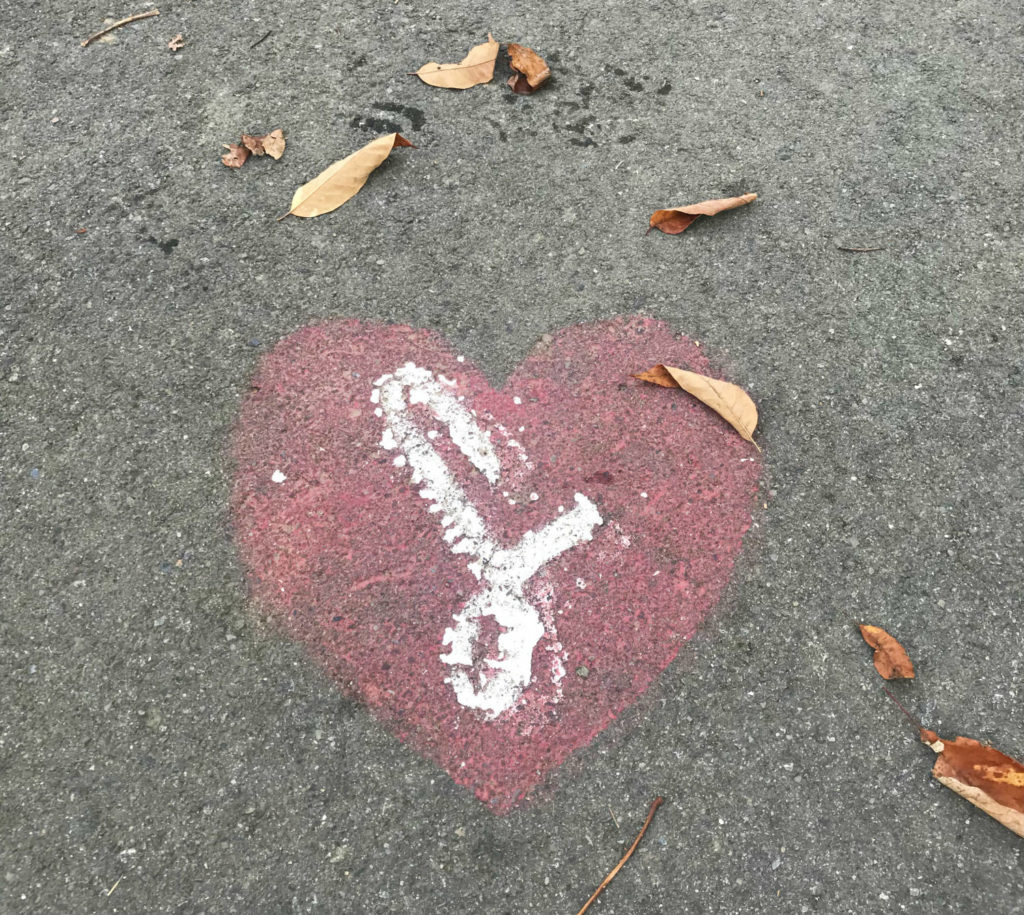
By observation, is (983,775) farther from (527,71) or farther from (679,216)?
(527,71)

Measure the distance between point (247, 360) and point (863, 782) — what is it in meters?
1.78

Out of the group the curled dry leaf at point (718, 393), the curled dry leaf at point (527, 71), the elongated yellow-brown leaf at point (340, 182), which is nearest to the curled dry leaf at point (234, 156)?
the elongated yellow-brown leaf at point (340, 182)

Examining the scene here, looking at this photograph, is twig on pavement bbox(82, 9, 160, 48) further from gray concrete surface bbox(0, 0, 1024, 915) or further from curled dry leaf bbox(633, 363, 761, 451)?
curled dry leaf bbox(633, 363, 761, 451)

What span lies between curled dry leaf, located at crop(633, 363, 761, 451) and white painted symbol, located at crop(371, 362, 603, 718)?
41 centimetres

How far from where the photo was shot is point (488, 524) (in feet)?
6.23

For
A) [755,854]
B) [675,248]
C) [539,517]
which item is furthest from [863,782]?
[675,248]

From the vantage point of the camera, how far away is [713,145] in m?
2.50

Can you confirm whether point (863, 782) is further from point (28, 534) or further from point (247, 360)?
point (28, 534)

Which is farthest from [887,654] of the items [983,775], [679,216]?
[679,216]

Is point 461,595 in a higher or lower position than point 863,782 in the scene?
higher

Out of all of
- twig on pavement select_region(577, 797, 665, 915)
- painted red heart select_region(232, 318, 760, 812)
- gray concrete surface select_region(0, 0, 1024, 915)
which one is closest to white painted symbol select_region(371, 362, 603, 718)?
painted red heart select_region(232, 318, 760, 812)

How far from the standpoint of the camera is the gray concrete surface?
5.32 feet

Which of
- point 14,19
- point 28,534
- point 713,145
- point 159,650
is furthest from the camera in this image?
point 14,19

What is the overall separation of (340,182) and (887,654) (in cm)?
196
